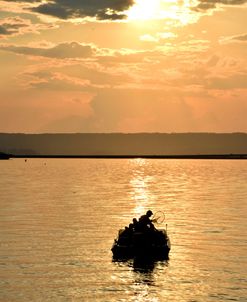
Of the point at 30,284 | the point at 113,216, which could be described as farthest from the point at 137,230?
the point at 113,216

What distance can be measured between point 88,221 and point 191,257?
1036 inches

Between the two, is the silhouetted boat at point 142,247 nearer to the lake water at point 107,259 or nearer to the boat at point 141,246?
the boat at point 141,246

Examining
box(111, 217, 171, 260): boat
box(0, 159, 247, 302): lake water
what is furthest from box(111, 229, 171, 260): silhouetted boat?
box(0, 159, 247, 302): lake water

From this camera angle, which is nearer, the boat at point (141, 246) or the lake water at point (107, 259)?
the lake water at point (107, 259)

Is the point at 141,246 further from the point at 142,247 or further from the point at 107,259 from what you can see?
the point at 107,259

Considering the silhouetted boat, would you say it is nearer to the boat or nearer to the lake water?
the boat

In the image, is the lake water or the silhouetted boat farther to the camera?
the silhouetted boat

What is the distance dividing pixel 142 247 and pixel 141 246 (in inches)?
4.1

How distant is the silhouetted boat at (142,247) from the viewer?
4741 cm

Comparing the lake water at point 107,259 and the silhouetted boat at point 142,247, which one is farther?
the silhouetted boat at point 142,247

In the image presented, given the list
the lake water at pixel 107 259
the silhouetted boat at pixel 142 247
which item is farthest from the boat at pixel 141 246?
the lake water at pixel 107 259

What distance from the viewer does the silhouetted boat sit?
47406 millimetres

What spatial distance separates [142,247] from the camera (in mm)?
47281

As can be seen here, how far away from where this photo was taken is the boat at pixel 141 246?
4741 cm
